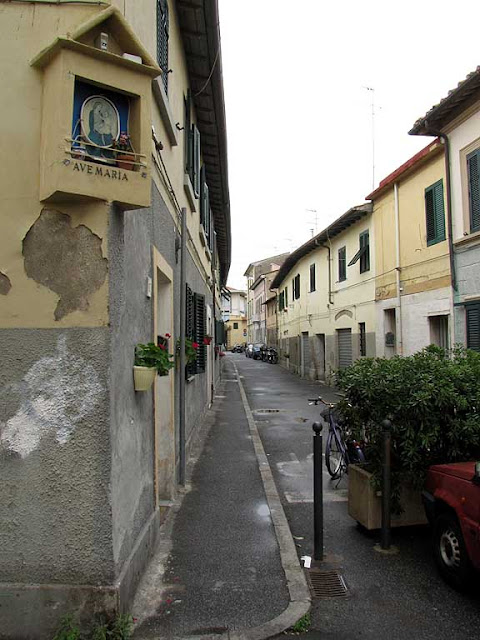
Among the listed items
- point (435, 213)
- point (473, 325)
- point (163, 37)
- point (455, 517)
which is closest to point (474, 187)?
point (435, 213)

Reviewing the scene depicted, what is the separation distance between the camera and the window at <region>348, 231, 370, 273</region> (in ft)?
53.0

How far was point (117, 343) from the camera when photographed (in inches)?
123

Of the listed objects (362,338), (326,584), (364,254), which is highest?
(364,254)

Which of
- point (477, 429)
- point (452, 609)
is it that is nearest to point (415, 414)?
point (477, 429)

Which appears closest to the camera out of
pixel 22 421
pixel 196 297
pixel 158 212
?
pixel 22 421

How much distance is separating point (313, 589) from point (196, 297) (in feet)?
17.9

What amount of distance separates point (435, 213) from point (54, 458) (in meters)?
10.7

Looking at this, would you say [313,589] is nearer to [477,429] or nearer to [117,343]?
[477,429]

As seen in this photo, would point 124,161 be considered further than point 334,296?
No

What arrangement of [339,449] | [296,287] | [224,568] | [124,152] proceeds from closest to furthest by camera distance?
[124,152] → [224,568] → [339,449] → [296,287]

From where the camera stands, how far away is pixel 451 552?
3.67 m

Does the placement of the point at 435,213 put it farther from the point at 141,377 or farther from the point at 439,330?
the point at 141,377


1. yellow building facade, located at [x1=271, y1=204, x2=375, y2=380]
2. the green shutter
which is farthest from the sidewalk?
yellow building facade, located at [x1=271, y1=204, x2=375, y2=380]

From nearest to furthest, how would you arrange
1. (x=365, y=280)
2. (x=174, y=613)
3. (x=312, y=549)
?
1. (x=174, y=613)
2. (x=312, y=549)
3. (x=365, y=280)
